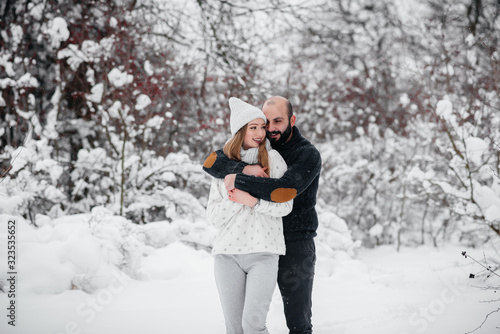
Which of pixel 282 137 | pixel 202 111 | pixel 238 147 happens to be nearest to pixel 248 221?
pixel 238 147

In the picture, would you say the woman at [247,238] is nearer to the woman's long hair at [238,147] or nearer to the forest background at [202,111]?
the woman's long hair at [238,147]

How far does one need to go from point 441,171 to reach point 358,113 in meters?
2.21

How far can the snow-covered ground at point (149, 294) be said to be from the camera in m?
2.66

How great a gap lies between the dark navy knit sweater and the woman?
6 centimetres

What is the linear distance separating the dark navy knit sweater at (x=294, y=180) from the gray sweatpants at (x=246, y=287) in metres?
0.25

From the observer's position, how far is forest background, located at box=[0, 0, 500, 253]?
4938mm

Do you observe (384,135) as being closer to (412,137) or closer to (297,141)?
(412,137)

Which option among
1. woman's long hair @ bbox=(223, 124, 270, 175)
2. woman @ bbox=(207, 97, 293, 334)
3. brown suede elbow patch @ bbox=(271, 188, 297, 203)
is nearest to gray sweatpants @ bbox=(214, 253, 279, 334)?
woman @ bbox=(207, 97, 293, 334)

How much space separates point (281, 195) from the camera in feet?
6.18

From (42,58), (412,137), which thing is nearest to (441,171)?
(412,137)

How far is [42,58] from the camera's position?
6.01 m

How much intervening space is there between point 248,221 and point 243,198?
18cm

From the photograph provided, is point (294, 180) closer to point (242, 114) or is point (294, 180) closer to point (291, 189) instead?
point (291, 189)

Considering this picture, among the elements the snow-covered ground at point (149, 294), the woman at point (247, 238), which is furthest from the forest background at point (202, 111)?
the woman at point (247, 238)
